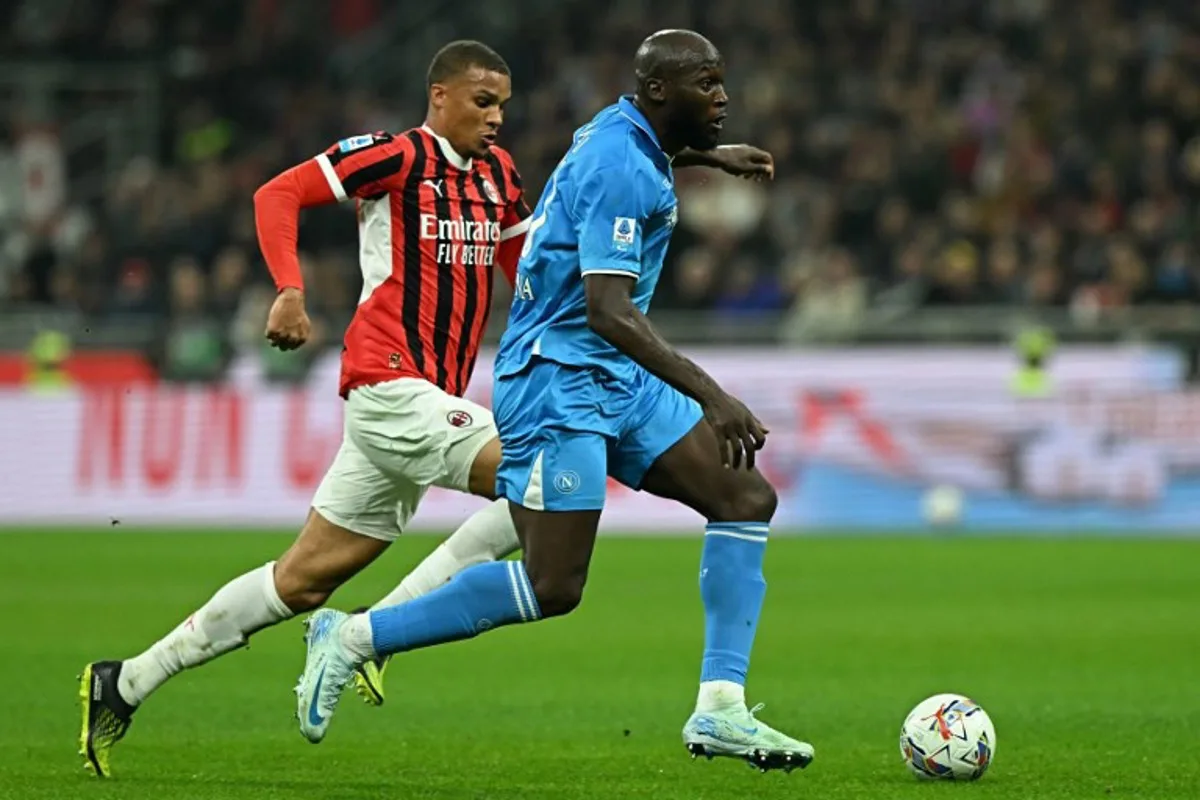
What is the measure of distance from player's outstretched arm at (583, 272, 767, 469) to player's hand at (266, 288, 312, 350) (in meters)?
1.06

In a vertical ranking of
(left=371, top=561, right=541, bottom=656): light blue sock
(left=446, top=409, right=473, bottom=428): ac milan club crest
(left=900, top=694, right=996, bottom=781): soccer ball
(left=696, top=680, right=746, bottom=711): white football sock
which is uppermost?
(left=446, top=409, right=473, bottom=428): ac milan club crest

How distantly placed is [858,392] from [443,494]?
11.3 feet

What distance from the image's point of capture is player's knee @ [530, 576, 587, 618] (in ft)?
20.9

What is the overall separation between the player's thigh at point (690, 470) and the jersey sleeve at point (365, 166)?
59.3 inches

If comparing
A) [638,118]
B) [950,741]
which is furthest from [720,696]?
[638,118]

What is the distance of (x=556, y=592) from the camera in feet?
20.9

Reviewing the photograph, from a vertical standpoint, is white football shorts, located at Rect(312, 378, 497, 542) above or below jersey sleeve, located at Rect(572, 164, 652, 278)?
below

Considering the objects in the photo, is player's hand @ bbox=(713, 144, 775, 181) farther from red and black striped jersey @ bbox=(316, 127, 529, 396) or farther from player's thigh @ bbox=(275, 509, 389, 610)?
player's thigh @ bbox=(275, 509, 389, 610)

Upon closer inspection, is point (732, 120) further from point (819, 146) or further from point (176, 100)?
point (176, 100)

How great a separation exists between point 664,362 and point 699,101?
844mm

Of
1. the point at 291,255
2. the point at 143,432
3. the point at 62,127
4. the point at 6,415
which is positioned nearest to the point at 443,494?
the point at 143,432

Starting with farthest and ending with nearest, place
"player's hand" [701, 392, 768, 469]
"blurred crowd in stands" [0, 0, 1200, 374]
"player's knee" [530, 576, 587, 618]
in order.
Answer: "blurred crowd in stands" [0, 0, 1200, 374] → "player's knee" [530, 576, 587, 618] → "player's hand" [701, 392, 768, 469]

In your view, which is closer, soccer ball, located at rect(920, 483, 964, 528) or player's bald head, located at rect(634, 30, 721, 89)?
player's bald head, located at rect(634, 30, 721, 89)

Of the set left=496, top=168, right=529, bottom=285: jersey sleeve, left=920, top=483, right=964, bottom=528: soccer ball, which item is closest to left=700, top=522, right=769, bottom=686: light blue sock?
left=496, top=168, right=529, bottom=285: jersey sleeve
